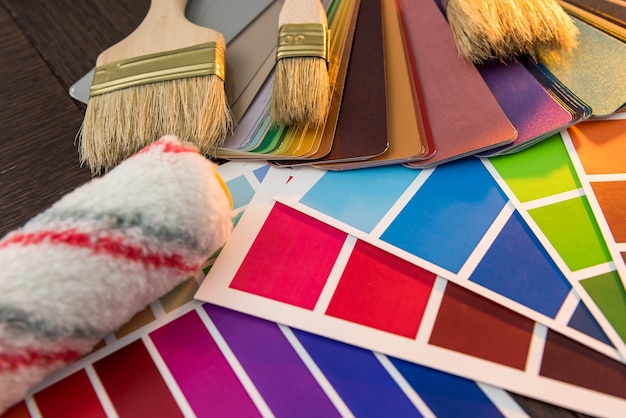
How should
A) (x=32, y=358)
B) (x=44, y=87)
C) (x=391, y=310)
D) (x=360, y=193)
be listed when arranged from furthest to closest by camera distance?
(x=44, y=87), (x=360, y=193), (x=391, y=310), (x=32, y=358)

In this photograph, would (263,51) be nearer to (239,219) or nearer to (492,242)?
(239,219)

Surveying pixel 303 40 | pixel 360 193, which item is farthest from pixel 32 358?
pixel 303 40

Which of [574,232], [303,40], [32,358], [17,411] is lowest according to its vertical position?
[17,411]

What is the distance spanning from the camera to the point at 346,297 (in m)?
0.61

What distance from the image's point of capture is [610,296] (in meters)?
0.59

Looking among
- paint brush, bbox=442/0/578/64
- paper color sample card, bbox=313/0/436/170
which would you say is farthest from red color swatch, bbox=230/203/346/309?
paint brush, bbox=442/0/578/64

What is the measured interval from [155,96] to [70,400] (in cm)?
42

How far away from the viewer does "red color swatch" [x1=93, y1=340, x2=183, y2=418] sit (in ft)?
1.80

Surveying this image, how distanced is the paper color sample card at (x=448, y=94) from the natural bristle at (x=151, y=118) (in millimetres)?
316

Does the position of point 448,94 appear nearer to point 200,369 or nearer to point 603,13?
point 603,13

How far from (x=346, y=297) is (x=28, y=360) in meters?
0.35

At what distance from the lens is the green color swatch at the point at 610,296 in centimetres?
57

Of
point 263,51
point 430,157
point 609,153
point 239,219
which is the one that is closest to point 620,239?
point 609,153

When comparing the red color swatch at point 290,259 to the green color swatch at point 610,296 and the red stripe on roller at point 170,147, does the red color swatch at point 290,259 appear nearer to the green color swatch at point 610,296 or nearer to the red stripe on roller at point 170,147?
the red stripe on roller at point 170,147
